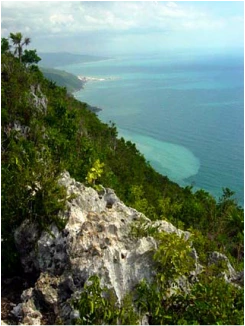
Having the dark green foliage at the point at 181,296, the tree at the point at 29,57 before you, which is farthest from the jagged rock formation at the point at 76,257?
the tree at the point at 29,57

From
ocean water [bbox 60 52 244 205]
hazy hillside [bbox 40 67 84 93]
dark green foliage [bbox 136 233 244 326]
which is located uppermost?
hazy hillside [bbox 40 67 84 93]

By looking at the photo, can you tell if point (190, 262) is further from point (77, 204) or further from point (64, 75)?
point (64, 75)

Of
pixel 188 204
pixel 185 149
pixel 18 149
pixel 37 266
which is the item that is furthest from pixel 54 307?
pixel 185 149

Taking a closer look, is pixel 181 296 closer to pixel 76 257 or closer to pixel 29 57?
pixel 76 257

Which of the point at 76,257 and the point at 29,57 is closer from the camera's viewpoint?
the point at 76,257

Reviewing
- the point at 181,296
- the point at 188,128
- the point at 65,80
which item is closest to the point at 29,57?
the point at 181,296

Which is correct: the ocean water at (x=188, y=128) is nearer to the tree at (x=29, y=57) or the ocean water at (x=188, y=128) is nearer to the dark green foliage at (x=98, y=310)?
the tree at (x=29, y=57)

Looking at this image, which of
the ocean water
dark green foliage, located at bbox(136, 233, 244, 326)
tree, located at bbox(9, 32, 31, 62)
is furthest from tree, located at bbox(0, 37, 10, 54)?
dark green foliage, located at bbox(136, 233, 244, 326)

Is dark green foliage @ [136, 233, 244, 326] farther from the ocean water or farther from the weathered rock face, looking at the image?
the ocean water
